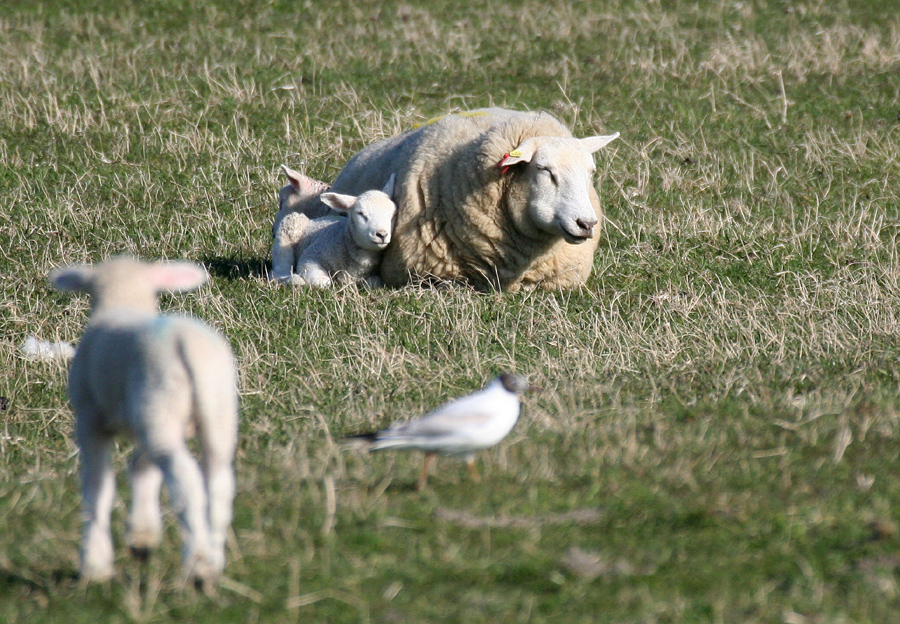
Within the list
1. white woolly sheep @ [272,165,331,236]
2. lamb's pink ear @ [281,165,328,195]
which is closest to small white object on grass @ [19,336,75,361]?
white woolly sheep @ [272,165,331,236]

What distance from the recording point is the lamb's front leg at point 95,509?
3.55 m

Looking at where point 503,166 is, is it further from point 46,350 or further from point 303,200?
point 46,350

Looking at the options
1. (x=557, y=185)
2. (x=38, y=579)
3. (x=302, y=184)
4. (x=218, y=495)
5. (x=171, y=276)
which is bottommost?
(x=302, y=184)

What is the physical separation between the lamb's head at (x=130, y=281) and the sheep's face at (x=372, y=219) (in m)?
4.12

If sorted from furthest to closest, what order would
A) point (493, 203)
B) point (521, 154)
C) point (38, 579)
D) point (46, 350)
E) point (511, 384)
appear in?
point (493, 203) → point (521, 154) → point (46, 350) → point (511, 384) → point (38, 579)

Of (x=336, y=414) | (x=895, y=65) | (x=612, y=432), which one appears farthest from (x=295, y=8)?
(x=612, y=432)

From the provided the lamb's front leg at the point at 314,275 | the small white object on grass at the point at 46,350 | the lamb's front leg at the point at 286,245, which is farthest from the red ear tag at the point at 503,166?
the small white object on grass at the point at 46,350

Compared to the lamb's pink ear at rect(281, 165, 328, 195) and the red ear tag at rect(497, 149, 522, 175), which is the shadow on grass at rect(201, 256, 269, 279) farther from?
the red ear tag at rect(497, 149, 522, 175)

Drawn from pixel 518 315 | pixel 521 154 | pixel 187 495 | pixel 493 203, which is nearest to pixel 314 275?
pixel 493 203

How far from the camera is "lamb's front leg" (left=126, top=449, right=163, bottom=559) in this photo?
3.54 metres

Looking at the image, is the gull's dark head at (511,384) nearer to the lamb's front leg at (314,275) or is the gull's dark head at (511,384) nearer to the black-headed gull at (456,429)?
the black-headed gull at (456,429)

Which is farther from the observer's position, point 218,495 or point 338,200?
point 338,200

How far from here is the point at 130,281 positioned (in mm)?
3938

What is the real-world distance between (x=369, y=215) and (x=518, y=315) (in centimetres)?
137
